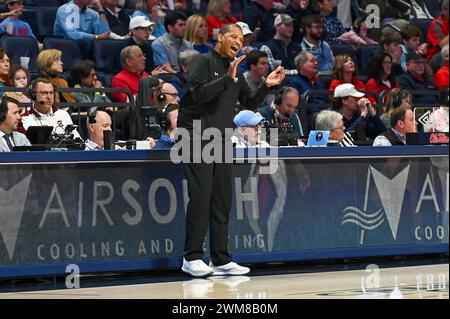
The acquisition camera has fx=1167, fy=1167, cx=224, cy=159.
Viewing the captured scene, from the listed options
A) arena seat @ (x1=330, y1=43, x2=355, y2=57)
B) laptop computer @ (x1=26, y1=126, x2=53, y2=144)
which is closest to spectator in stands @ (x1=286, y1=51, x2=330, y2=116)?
arena seat @ (x1=330, y1=43, x2=355, y2=57)

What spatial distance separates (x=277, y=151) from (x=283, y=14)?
6643mm

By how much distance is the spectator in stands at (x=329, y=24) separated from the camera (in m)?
19.2

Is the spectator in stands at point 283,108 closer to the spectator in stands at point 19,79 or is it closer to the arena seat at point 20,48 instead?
the spectator in stands at point 19,79

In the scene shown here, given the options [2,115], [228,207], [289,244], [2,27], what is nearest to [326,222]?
[289,244]

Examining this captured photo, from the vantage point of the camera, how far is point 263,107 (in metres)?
14.3

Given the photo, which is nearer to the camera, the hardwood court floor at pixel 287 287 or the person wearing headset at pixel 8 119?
the hardwood court floor at pixel 287 287

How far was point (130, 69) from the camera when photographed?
15.1m

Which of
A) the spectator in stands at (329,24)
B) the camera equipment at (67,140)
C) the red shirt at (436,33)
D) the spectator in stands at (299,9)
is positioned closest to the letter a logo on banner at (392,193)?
the camera equipment at (67,140)

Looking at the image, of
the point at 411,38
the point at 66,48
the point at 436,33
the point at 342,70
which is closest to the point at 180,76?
the point at 66,48

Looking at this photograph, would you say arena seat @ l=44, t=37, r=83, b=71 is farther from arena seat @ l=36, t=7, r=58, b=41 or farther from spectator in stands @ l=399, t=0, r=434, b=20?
spectator in stands @ l=399, t=0, r=434, b=20

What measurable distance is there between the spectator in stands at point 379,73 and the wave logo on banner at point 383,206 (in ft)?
15.5

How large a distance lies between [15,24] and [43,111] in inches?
130

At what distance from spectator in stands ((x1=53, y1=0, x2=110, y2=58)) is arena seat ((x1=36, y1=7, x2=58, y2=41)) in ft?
1.17

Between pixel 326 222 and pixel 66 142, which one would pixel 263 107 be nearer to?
pixel 326 222
